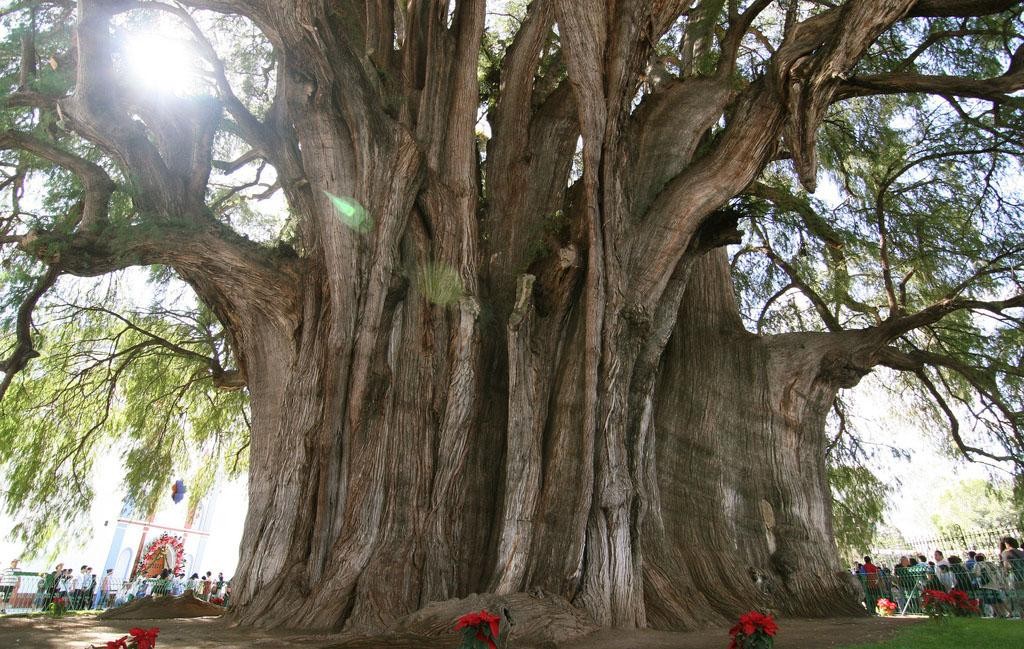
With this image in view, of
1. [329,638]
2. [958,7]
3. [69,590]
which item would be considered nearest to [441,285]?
[329,638]

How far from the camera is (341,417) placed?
540 cm

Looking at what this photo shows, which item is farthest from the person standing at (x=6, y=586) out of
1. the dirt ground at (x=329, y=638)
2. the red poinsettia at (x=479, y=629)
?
the red poinsettia at (x=479, y=629)

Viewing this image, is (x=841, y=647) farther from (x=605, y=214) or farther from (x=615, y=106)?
(x=615, y=106)

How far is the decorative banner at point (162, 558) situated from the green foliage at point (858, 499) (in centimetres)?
1693

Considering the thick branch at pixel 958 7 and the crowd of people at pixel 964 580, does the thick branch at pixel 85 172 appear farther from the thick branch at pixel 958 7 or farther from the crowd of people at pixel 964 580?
the crowd of people at pixel 964 580

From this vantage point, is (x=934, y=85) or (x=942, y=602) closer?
(x=942, y=602)

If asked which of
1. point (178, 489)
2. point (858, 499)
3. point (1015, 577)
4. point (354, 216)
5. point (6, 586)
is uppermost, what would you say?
point (354, 216)

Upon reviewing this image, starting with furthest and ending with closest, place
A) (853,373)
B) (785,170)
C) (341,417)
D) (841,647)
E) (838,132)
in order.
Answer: (785,170)
(838,132)
(853,373)
(341,417)
(841,647)

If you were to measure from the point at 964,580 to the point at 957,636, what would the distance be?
5.17 m

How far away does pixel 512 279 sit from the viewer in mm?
6566

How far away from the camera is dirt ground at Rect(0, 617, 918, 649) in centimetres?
389

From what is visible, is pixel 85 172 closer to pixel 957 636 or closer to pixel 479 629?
pixel 479 629

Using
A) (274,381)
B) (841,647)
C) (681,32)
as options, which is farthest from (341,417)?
(681,32)

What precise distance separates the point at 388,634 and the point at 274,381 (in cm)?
287
